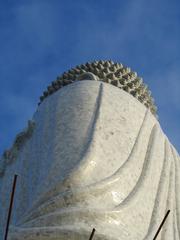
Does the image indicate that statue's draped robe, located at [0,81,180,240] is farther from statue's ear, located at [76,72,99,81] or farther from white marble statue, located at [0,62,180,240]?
statue's ear, located at [76,72,99,81]

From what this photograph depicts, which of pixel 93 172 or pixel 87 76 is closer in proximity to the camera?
pixel 93 172

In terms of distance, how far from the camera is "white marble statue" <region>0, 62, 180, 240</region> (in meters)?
5.73

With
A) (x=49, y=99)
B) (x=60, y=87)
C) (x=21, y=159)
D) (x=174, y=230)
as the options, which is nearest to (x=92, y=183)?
(x=174, y=230)

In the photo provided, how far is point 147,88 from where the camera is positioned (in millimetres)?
9406

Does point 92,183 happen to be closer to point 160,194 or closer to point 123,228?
point 123,228

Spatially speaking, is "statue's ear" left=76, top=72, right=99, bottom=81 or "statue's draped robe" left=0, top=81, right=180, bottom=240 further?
"statue's ear" left=76, top=72, right=99, bottom=81

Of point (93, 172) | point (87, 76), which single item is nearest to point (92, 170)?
point (93, 172)

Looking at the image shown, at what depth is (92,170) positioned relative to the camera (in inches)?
254

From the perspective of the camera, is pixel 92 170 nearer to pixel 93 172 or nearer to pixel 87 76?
pixel 93 172

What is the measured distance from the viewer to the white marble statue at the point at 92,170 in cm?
573

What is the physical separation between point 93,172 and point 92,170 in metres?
0.03

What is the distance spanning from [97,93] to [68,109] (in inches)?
17.3

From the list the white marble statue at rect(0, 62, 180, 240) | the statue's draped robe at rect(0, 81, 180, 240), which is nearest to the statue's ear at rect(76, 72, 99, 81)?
the white marble statue at rect(0, 62, 180, 240)

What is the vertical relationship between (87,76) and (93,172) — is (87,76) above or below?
above
